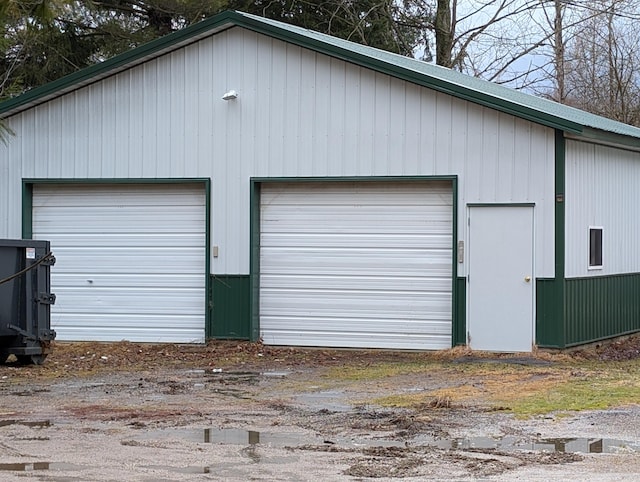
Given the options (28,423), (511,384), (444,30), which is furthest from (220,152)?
(444,30)

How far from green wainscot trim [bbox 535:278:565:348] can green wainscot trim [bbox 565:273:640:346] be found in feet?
0.64

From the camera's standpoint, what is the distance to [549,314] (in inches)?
688

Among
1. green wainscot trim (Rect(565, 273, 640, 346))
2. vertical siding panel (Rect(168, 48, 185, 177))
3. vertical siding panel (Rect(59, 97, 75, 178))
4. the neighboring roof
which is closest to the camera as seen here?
the neighboring roof

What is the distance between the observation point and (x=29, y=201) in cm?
2011

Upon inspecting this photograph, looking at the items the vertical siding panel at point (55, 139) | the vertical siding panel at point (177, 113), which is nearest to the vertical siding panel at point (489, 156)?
the vertical siding panel at point (177, 113)

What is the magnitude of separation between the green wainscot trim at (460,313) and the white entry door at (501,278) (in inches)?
Answer: 3.2

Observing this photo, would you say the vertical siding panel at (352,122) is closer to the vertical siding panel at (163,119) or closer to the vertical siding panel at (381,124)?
the vertical siding panel at (381,124)

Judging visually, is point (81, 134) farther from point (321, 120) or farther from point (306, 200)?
point (321, 120)

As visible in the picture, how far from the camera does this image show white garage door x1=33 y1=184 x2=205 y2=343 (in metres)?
19.4

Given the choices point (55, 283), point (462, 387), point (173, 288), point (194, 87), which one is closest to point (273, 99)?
point (194, 87)

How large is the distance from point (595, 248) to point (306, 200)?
4786mm

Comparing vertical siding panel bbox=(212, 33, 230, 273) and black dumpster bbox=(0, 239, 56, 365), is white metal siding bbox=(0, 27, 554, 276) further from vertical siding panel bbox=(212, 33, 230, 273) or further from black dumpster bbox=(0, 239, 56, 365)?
black dumpster bbox=(0, 239, 56, 365)

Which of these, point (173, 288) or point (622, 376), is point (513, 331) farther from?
point (173, 288)

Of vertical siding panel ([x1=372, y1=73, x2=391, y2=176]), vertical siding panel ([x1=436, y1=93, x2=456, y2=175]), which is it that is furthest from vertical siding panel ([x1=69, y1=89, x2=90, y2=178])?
vertical siding panel ([x1=436, y1=93, x2=456, y2=175])
